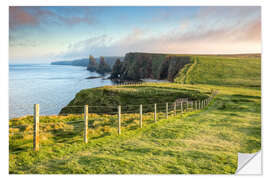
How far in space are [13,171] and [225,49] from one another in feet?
46.0

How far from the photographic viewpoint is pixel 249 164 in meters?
6.64

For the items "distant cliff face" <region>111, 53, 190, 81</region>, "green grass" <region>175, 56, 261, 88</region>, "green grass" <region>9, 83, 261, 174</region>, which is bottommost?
"green grass" <region>9, 83, 261, 174</region>

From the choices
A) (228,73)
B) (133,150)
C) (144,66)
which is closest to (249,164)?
(133,150)

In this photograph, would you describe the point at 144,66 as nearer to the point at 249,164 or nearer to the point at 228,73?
the point at 228,73

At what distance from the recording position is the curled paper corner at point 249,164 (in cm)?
607

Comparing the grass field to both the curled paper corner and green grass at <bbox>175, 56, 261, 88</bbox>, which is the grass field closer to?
the curled paper corner

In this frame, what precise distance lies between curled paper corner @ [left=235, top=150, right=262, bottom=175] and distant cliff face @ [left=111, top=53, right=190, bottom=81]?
311 feet

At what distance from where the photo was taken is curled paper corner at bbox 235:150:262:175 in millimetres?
6066

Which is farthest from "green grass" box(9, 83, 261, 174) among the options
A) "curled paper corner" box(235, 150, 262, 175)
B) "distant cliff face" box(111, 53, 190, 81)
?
"distant cliff face" box(111, 53, 190, 81)

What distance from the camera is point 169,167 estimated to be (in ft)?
18.2
